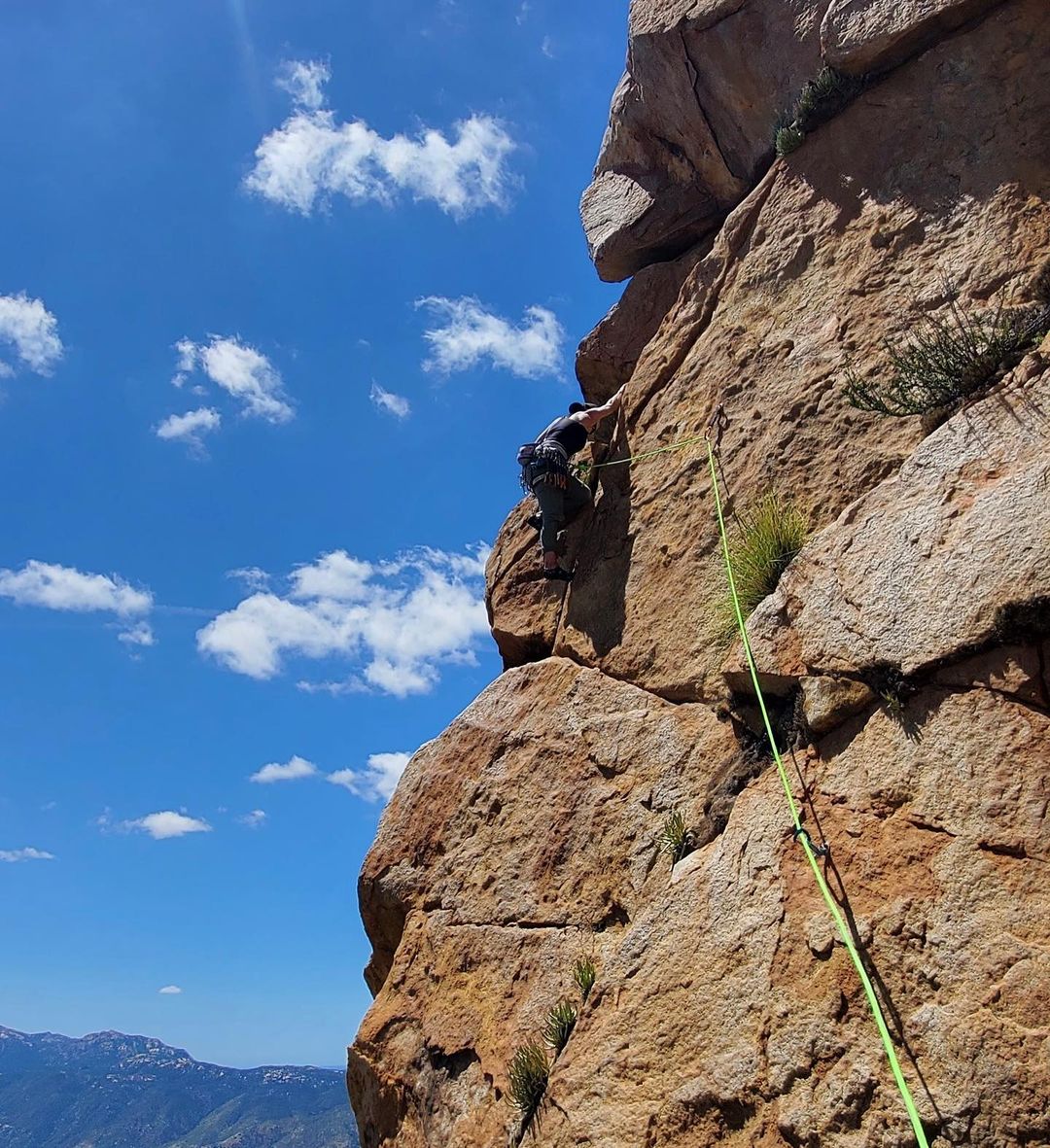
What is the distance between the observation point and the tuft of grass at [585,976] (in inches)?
287

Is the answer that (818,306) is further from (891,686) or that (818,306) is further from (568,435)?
(891,686)

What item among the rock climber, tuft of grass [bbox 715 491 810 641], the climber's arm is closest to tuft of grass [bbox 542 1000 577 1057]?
tuft of grass [bbox 715 491 810 641]

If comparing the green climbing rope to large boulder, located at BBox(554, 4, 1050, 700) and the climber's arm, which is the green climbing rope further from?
the climber's arm

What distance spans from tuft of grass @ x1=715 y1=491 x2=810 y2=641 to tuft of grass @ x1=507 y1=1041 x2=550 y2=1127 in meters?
3.81

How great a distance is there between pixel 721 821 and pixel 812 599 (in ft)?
6.09

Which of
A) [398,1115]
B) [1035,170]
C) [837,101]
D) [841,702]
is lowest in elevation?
[398,1115]

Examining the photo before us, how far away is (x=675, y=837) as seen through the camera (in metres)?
7.49

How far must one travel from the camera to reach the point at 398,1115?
891 cm

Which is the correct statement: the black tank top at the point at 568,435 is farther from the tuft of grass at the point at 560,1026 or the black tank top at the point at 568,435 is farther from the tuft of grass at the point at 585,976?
the tuft of grass at the point at 560,1026

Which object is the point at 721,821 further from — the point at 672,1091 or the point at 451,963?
the point at 451,963

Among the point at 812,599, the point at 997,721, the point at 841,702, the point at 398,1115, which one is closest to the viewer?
the point at 997,721

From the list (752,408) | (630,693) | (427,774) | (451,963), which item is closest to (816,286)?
(752,408)

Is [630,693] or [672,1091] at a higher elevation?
[630,693]

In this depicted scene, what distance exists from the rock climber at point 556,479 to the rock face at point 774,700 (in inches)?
11.1
